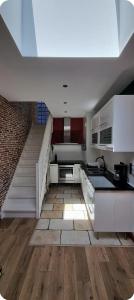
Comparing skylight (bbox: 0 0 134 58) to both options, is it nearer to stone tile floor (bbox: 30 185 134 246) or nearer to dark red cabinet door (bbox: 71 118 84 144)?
stone tile floor (bbox: 30 185 134 246)

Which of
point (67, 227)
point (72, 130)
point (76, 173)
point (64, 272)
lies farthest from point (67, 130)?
point (64, 272)

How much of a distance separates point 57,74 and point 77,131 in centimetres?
484

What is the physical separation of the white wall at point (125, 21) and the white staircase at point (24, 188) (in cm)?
328

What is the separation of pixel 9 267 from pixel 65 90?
9.41 feet

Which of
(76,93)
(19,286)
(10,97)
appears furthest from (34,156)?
(19,286)

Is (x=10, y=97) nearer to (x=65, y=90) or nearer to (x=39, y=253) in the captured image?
(x=65, y=90)

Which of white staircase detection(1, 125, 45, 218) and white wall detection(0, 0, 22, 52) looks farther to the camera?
white staircase detection(1, 125, 45, 218)

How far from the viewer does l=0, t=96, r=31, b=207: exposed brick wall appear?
4162 mm

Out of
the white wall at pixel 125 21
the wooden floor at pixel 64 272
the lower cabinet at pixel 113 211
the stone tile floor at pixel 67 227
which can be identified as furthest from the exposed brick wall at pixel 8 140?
the white wall at pixel 125 21

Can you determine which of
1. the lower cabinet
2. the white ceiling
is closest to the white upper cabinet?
the white ceiling

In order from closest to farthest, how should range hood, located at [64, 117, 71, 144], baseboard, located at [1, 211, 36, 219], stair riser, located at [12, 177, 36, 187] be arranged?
1. baseboard, located at [1, 211, 36, 219]
2. stair riser, located at [12, 177, 36, 187]
3. range hood, located at [64, 117, 71, 144]

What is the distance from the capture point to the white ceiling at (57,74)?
2293 millimetres

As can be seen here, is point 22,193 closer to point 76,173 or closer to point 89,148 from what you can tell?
point 76,173

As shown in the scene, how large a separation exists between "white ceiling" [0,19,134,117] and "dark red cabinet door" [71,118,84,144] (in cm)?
328
